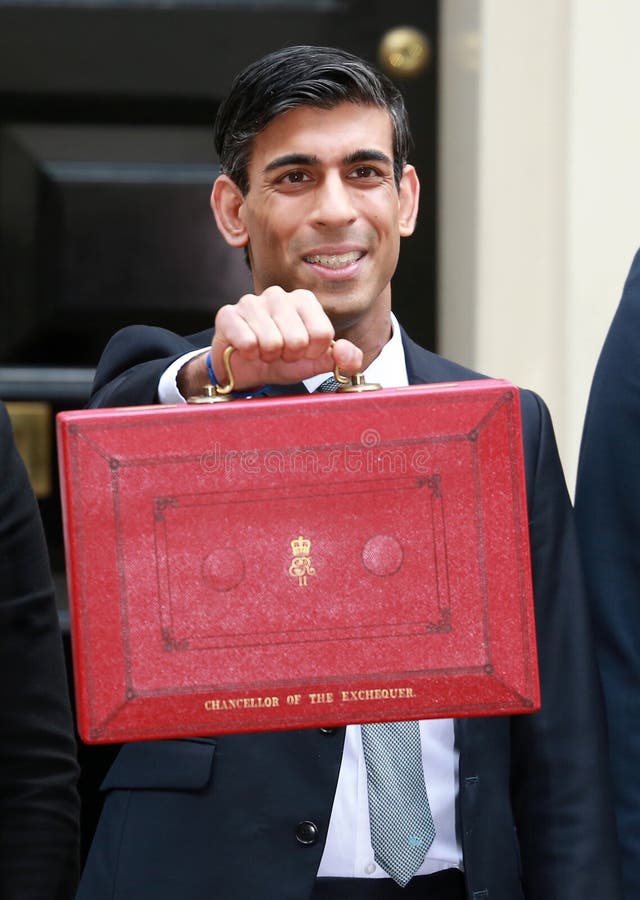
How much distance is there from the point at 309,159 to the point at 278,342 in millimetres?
336

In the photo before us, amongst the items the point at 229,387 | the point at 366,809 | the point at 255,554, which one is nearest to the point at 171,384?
the point at 229,387

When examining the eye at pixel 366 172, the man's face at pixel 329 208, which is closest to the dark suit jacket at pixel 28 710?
the man's face at pixel 329 208

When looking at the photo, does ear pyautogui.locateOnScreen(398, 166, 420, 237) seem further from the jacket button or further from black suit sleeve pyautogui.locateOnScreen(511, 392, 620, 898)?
the jacket button

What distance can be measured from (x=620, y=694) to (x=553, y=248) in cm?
103

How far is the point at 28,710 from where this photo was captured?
129cm

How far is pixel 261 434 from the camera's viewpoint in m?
1.25

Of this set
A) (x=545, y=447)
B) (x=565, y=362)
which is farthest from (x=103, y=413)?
(x=565, y=362)

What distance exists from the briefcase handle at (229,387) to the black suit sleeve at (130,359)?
14 cm

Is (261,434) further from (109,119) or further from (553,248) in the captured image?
(109,119)

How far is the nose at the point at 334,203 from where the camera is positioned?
1504 mm

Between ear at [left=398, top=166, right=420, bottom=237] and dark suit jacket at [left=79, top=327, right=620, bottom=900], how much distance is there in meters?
0.35

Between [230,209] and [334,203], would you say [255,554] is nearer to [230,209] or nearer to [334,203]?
[334,203]

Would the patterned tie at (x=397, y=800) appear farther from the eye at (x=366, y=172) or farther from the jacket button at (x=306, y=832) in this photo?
the eye at (x=366, y=172)

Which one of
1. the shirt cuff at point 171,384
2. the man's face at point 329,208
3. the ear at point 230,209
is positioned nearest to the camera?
the shirt cuff at point 171,384
